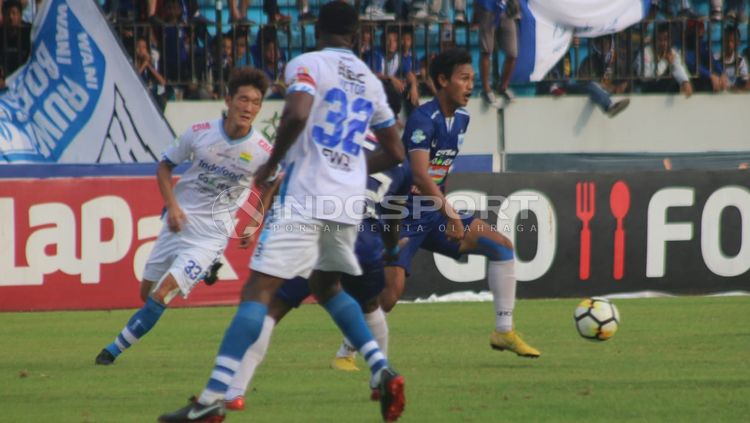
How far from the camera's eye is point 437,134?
9.41 m

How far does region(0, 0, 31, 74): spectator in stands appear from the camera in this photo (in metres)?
18.0

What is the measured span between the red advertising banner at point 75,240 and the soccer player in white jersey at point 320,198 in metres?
8.01

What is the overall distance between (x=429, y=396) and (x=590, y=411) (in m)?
1.05

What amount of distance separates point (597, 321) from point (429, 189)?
6.90ft

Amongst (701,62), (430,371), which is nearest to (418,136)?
(430,371)

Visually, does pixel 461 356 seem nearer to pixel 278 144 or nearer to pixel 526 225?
pixel 278 144

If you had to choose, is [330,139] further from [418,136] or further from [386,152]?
[418,136]

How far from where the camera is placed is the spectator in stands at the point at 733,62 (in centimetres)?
1907

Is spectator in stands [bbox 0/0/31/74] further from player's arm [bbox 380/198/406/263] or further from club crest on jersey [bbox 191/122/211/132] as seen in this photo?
player's arm [bbox 380/198/406/263]

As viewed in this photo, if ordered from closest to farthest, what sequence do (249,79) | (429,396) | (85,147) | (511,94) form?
(429,396)
(249,79)
(85,147)
(511,94)

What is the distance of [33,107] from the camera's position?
17.4m

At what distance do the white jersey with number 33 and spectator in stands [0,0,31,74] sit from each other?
39.8 feet

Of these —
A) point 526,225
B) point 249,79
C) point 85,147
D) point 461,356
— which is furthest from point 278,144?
point 85,147

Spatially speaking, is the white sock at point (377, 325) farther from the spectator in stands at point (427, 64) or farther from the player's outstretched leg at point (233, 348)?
the spectator in stands at point (427, 64)
